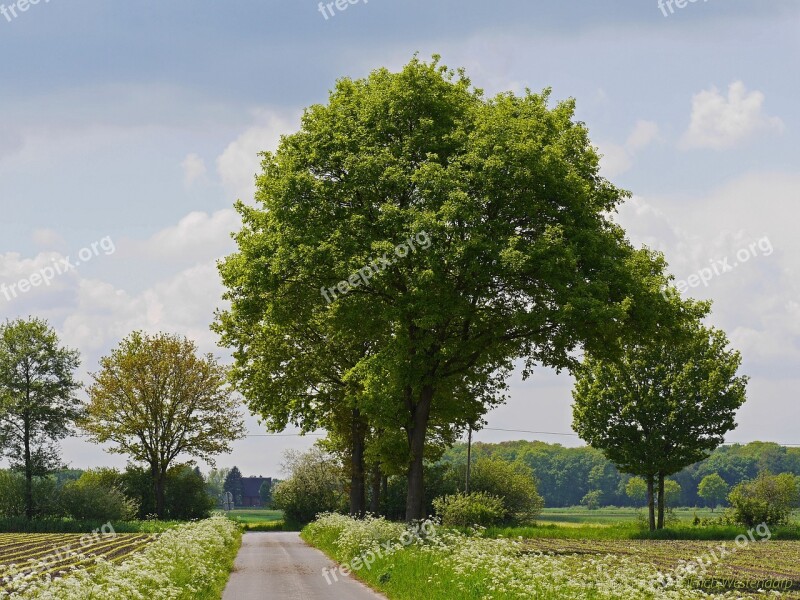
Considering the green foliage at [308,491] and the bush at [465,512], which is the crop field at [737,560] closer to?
the bush at [465,512]

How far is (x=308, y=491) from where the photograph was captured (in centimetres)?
8212

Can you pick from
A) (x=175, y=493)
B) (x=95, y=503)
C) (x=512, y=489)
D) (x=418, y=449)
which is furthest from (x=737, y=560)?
(x=175, y=493)

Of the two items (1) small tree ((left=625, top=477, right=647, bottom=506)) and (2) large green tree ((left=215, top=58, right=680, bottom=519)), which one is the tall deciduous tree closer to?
(2) large green tree ((left=215, top=58, right=680, bottom=519))

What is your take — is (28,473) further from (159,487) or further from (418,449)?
(418,449)

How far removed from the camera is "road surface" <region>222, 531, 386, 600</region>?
929 inches

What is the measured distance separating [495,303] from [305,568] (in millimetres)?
13135

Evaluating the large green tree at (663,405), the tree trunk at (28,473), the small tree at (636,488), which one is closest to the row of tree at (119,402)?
the tree trunk at (28,473)

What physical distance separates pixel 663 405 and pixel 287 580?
129ft

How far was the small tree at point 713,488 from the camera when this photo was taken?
188 metres

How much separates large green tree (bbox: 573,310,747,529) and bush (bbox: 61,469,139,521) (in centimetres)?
3597

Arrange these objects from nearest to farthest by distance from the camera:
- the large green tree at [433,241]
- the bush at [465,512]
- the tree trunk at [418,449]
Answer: the large green tree at [433,241] → the tree trunk at [418,449] → the bush at [465,512]

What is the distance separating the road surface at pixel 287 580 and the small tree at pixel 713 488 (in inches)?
6480

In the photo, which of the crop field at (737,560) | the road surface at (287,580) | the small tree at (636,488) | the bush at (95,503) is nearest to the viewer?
the road surface at (287,580)

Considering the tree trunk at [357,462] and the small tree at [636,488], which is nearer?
the tree trunk at [357,462]
